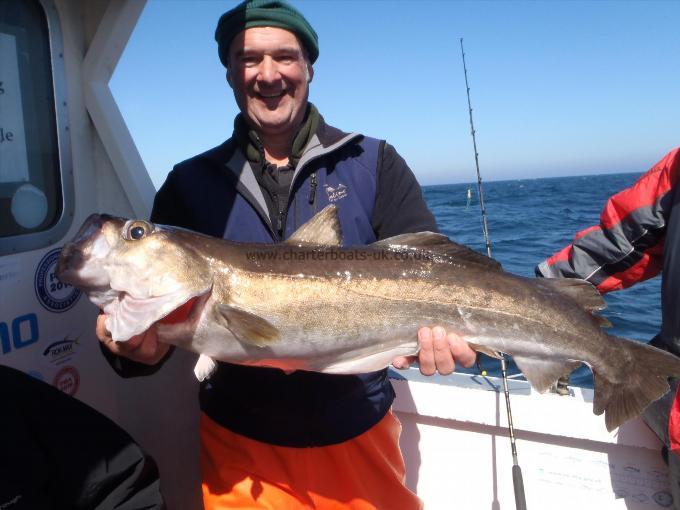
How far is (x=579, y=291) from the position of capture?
2.90 metres

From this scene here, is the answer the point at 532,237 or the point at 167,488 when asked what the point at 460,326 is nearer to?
the point at 167,488

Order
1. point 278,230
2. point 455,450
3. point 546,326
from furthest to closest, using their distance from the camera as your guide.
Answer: point 455,450 → point 278,230 → point 546,326

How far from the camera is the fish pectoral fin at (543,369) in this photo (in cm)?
283

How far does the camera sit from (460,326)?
2.71 m

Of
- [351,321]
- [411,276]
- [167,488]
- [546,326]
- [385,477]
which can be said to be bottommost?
[167,488]

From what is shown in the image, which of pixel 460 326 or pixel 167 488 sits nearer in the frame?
pixel 460 326

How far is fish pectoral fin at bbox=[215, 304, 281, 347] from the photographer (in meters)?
2.48

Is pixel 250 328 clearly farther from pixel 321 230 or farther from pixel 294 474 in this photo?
pixel 294 474

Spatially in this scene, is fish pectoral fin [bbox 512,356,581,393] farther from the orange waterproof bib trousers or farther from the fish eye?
the fish eye

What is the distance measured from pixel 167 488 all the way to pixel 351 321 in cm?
238

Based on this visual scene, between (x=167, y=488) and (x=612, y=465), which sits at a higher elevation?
(x=167, y=488)

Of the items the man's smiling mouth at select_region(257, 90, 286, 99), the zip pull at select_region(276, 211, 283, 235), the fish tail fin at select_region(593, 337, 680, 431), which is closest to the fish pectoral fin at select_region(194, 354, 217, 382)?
the zip pull at select_region(276, 211, 283, 235)

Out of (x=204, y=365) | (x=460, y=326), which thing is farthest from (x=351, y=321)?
(x=204, y=365)

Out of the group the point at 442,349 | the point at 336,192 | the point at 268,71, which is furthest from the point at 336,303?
the point at 268,71
